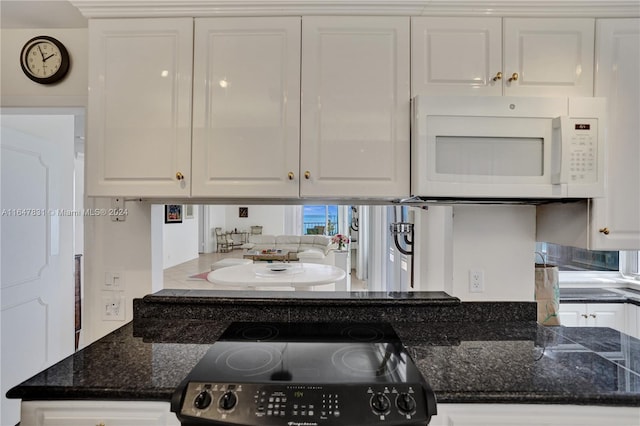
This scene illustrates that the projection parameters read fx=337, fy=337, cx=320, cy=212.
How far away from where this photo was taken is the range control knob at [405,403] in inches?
37.9

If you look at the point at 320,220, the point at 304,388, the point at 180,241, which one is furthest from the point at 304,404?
the point at 320,220

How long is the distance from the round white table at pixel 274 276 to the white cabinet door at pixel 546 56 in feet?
5.53

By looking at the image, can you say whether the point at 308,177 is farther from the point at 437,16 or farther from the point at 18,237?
the point at 18,237

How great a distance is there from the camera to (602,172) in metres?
1.31

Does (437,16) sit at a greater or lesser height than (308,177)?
greater

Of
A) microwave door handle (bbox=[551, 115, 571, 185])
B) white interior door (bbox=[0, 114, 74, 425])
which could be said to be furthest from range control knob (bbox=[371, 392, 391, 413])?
white interior door (bbox=[0, 114, 74, 425])

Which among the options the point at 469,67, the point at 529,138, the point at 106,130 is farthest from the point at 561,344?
the point at 106,130

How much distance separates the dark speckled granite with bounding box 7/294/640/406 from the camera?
101 centimetres

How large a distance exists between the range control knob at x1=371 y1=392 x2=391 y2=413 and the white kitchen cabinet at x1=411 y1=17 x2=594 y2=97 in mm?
1142

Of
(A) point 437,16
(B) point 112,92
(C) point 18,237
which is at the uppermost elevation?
(A) point 437,16

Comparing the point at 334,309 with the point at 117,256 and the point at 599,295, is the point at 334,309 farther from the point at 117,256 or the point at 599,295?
the point at 599,295

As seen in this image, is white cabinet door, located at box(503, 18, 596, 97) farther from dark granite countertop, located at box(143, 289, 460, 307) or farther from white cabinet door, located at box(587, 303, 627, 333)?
white cabinet door, located at box(587, 303, 627, 333)

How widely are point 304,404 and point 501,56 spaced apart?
1.51 metres

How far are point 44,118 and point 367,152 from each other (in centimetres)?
255
